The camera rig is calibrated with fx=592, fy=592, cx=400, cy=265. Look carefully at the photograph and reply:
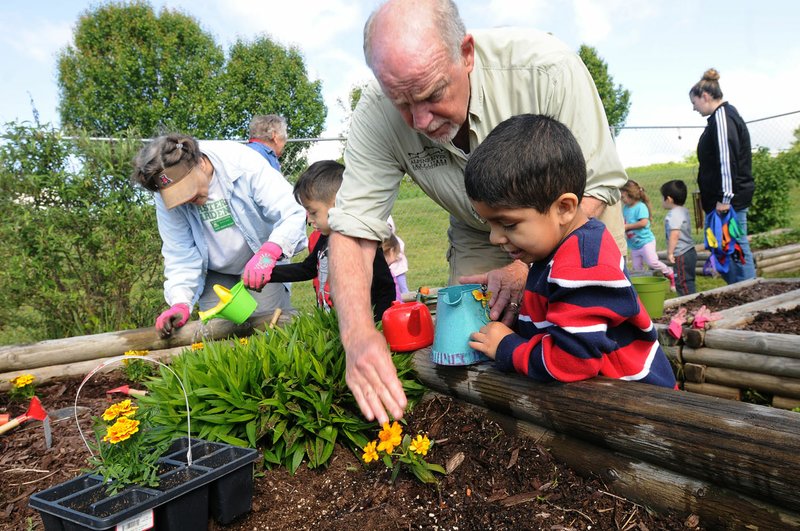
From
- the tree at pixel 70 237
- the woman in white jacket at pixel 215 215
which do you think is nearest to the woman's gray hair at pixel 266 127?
the tree at pixel 70 237

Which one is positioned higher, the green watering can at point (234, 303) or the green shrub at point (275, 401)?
the green watering can at point (234, 303)

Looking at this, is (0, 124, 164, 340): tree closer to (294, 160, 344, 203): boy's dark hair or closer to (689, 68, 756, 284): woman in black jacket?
(294, 160, 344, 203): boy's dark hair

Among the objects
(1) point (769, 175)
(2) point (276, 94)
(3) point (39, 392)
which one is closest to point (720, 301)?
(3) point (39, 392)

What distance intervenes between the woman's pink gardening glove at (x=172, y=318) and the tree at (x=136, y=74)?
77.2 ft

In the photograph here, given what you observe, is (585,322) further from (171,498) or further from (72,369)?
Answer: (72,369)

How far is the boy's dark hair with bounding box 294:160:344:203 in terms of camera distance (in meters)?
3.64

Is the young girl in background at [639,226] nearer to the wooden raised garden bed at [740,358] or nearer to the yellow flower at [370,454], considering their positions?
the wooden raised garden bed at [740,358]

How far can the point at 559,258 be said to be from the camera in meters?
1.81

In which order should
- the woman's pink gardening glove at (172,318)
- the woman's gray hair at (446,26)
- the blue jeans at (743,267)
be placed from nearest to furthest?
the woman's gray hair at (446,26), the woman's pink gardening glove at (172,318), the blue jeans at (743,267)

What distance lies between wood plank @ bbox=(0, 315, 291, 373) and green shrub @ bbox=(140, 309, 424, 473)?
172 centimetres

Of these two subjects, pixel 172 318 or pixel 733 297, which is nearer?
pixel 172 318

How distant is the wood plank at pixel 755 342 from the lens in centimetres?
333

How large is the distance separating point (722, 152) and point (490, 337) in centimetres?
500

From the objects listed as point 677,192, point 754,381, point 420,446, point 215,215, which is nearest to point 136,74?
point 677,192
